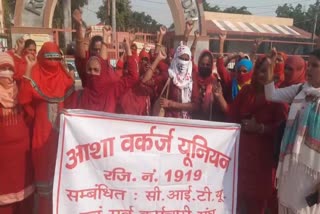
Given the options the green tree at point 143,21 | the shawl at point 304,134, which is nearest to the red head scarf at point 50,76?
the shawl at point 304,134

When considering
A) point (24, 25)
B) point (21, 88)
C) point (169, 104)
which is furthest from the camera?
point (24, 25)

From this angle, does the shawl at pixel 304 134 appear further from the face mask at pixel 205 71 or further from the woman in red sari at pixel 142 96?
the woman in red sari at pixel 142 96

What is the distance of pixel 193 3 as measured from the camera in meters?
10.4

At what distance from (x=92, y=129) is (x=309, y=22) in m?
58.7

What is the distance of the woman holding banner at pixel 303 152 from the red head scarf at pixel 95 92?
1.47 m

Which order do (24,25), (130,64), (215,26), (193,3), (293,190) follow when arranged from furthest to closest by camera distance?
(215,26) < (193,3) < (24,25) < (130,64) < (293,190)

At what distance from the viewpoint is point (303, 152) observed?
2225 millimetres

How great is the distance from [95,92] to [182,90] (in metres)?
0.76

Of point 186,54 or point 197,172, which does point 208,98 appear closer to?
point 186,54

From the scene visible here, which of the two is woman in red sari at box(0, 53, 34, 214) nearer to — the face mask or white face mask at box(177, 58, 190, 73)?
white face mask at box(177, 58, 190, 73)

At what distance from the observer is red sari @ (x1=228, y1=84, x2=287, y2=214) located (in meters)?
2.74

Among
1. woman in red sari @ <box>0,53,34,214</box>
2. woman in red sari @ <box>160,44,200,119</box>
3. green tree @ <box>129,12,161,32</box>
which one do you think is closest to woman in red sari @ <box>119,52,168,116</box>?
woman in red sari @ <box>160,44,200,119</box>

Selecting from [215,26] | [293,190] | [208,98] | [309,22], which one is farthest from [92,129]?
[309,22]

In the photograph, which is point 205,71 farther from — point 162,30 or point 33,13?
point 33,13
